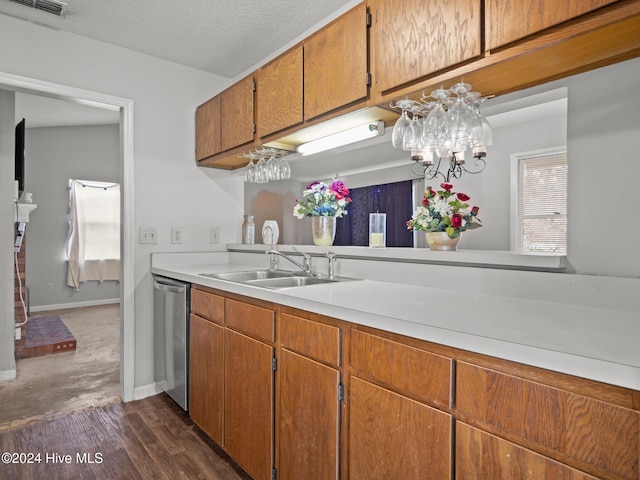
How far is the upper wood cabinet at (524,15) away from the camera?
1033mm

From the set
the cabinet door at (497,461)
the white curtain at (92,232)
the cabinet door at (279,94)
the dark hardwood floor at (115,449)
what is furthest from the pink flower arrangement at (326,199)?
the white curtain at (92,232)

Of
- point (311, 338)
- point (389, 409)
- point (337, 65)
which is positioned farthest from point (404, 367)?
point (337, 65)

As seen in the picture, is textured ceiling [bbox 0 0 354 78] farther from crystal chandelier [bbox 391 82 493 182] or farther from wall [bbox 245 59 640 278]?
wall [bbox 245 59 640 278]

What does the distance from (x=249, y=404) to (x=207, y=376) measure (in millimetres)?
439

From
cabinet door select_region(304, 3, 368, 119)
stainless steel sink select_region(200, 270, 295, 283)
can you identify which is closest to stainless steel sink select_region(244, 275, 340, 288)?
stainless steel sink select_region(200, 270, 295, 283)

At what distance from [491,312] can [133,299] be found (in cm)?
237

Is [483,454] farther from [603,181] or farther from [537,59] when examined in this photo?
[537,59]

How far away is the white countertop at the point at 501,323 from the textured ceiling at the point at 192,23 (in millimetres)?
1612

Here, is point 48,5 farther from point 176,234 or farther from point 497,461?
point 497,461

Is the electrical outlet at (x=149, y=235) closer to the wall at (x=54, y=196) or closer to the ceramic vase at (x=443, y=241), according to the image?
the ceramic vase at (x=443, y=241)

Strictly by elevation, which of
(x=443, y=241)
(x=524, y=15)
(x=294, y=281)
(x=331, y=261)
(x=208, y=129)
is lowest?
(x=294, y=281)

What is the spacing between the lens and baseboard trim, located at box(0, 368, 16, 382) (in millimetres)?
2965

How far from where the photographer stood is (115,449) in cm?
200

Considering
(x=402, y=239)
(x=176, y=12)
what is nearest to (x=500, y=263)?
(x=402, y=239)
